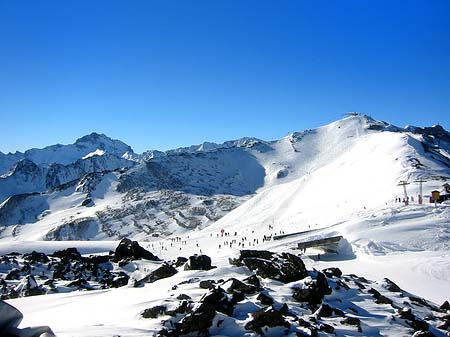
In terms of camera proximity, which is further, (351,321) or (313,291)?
(313,291)

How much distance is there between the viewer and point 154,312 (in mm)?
15750

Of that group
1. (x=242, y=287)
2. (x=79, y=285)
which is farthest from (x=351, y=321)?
(x=79, y=285)

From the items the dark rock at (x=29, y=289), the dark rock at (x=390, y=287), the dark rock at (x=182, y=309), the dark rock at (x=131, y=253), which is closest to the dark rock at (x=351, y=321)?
the dark rock at (x=182, y=309)

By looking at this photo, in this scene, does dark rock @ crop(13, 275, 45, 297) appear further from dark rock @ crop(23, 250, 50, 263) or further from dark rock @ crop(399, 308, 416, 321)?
dark rock @ crop(399, 308, 416, 321)

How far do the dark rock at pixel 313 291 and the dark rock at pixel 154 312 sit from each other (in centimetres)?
602

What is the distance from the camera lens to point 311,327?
50.3 feet

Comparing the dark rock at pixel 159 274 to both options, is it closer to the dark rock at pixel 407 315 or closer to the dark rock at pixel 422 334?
the dark rock at pixel 407 315

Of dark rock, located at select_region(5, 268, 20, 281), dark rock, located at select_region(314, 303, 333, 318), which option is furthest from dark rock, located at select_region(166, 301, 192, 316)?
dark rock, located at select_region(5, 268, 20, 281)

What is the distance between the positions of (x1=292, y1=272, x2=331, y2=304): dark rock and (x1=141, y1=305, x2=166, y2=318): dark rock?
6.02 metres

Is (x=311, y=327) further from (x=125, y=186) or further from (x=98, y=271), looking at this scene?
(x=125, y=186)

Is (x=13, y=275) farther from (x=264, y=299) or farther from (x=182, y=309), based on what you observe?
(x=264, y=299)

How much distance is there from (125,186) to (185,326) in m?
187

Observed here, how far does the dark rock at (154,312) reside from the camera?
15.7 m

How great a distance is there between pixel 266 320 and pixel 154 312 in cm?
396
